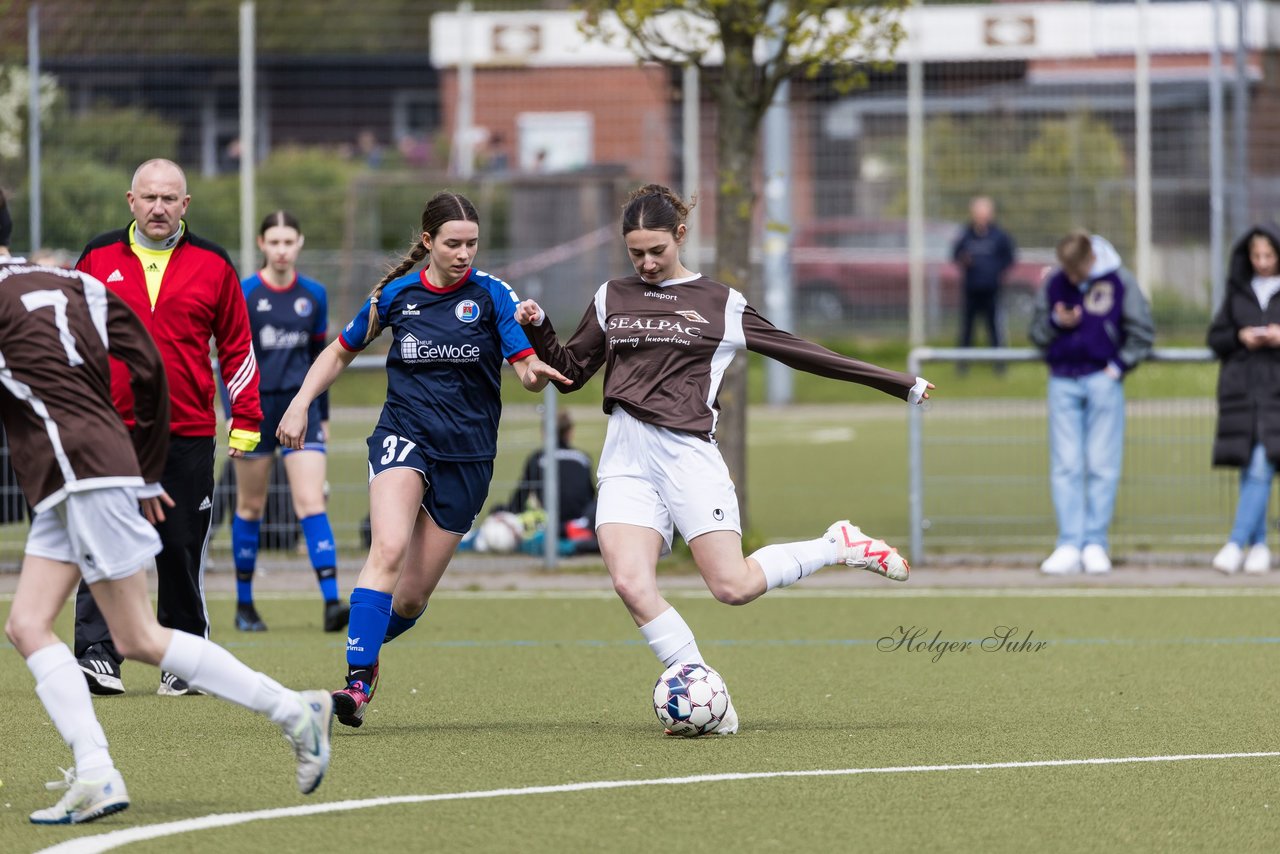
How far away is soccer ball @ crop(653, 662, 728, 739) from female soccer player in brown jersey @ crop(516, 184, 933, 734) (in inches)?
4.6

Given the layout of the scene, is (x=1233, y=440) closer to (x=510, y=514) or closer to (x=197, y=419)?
(x=510, y=514)

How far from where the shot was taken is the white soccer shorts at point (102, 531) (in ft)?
18.3

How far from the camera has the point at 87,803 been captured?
5602 mm

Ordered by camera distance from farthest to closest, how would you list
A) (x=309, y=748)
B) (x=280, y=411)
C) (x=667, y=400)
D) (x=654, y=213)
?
(x=280, y=411) → (x=667, y=400) → (x=654, y=213) → (x=309, y=748)

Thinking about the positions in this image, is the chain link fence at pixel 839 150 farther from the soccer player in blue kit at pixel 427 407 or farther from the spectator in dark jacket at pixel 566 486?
the soccer player in blue kit at pixel 427 407

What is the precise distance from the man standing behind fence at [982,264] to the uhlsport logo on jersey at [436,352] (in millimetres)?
16904

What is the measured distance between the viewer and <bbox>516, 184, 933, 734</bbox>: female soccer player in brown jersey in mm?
7223

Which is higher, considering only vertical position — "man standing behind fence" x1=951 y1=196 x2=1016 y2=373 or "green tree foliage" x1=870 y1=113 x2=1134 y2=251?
"green tree foliage" x1=870 y1=113 x2=1134 y2=251

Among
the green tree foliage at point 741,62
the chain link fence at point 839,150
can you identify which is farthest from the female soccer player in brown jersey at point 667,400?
the chain link fence at point 839,150

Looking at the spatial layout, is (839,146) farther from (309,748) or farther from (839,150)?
(309,748)

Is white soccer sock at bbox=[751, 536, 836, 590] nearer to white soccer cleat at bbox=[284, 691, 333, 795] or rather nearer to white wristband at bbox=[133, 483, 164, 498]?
white soccer cleat at bbox=[284, 691, 333, 795]

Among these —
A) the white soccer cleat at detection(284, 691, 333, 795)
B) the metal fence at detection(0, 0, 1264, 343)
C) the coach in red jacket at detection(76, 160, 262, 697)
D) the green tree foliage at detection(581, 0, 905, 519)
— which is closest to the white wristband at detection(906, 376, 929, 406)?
the coach in red jacket at detection(76, 160, 262, 697)

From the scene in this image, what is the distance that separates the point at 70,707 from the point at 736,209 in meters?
7.73

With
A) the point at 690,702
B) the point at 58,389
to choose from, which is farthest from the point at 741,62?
the point at 58,389
